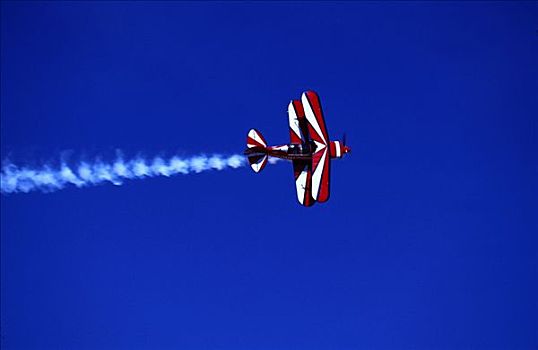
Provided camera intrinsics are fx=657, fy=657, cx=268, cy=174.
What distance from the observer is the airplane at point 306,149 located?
41156 millimetres

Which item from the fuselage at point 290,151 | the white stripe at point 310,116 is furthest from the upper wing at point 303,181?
the white stripe at point 310,116

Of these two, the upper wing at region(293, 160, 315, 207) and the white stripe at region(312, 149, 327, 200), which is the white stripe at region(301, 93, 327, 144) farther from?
→ the upper wing at region(293, 160, 315, 207)

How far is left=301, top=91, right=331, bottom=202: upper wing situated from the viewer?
4022cm

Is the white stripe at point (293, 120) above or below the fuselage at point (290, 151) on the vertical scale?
above

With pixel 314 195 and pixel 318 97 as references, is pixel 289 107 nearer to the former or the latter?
pixel 318 97

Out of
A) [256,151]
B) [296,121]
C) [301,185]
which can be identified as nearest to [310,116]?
[296,121]

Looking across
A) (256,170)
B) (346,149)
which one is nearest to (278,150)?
(256,170)

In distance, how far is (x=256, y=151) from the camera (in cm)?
4272

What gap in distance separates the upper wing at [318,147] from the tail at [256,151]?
3.32 meters

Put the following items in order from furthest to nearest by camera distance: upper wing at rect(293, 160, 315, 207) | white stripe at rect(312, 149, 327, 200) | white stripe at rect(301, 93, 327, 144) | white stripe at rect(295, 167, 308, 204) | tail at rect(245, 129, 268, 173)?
tail at rect(245, 129, 268, 173)
white stripe at rect(295, 167, 308, 204)
upper wing at rect(293, 160, 315, 207)
white stripe at rect(301, 93, 327, 144)
white stripe at rect(312, 149, 327, 200)

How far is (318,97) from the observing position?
139ft

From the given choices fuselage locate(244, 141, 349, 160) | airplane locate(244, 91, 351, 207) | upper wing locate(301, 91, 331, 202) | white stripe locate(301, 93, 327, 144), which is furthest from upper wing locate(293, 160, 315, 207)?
white stripe locate(301, 93, 327, 144)

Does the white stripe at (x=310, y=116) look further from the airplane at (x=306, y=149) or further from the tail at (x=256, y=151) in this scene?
the tail at (x=256, y=151)

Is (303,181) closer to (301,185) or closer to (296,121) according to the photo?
(301,185)
